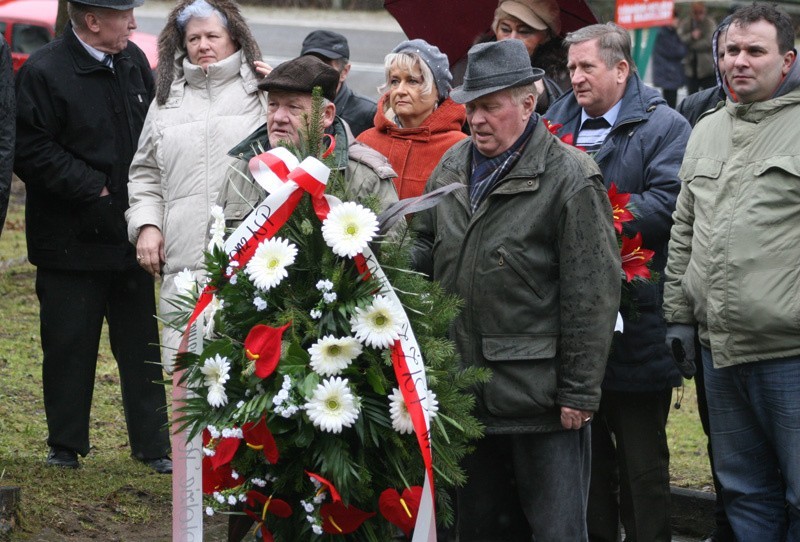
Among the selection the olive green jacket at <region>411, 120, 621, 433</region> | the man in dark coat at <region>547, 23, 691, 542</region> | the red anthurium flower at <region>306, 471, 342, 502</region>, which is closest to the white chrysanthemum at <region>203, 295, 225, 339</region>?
the red anthurium flower at <region>306, 471, 342, 502</region>

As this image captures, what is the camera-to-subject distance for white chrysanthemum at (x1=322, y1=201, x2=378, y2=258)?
3912mm

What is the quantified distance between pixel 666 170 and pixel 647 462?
1.22 meters

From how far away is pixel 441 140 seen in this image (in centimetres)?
538

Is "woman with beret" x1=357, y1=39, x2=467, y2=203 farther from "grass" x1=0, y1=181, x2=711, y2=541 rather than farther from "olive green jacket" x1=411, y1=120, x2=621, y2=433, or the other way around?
"grass" x1=0, y1=181, x2=711, y2=541

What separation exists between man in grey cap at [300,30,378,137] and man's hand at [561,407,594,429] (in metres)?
3.14

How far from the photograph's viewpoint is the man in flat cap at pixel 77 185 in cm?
588

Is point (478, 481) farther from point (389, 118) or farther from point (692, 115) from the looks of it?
point (692, 115)

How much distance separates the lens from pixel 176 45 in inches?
227

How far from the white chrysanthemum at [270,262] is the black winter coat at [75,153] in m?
2.20

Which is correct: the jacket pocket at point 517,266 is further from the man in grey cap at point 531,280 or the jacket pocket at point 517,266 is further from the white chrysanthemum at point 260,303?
the white chrysanthemum at point 260,303

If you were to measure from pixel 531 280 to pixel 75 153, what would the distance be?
2.66 meters

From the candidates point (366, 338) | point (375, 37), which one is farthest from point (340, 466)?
point (375, 37)

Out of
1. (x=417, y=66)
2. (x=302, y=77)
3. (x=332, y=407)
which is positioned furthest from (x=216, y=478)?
(x=417, y=66)

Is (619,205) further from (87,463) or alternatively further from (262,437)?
(87,463)
